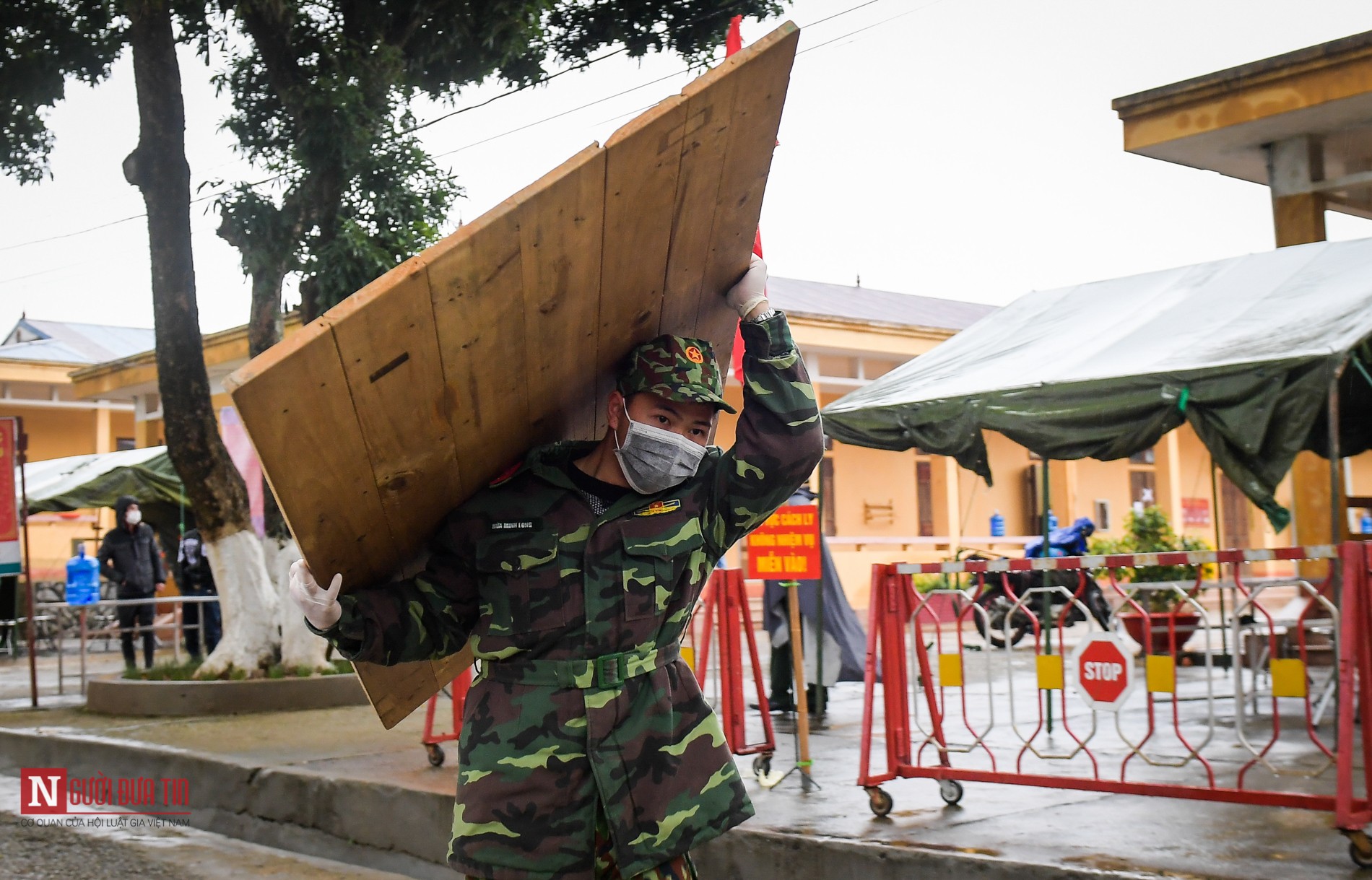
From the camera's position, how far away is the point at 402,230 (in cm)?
966

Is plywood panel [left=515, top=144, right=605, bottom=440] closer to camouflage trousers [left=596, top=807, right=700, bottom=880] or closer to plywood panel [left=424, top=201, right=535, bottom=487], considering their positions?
plywood panel [left=424, top=201, right=535, bottom=487]

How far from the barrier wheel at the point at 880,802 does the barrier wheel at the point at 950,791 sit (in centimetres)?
31

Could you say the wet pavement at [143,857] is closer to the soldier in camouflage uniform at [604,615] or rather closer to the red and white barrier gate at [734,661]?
the red and white barrier gate at [734,661]

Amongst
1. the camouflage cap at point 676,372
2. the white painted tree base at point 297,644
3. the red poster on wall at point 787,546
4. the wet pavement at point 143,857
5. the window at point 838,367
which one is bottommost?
the wet pavement at point 143,857

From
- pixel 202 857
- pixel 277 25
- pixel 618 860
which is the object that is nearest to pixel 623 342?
pixel 618 860

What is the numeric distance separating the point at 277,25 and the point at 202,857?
6.19 meters

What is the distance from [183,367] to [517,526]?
314 inches

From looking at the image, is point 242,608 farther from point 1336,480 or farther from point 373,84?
point 1336,480

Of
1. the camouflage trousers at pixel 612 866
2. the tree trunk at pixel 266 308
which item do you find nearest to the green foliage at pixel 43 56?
the tree trunk at pixel 266 308

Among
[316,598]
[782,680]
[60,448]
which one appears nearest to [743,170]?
[316,598]

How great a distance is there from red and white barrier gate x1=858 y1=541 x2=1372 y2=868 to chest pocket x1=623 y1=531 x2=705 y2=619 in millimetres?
2528

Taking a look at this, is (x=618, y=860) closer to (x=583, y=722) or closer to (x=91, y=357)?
(x=583, y=722)

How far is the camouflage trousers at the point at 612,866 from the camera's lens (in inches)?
105

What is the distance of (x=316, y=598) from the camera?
8.66 ft
